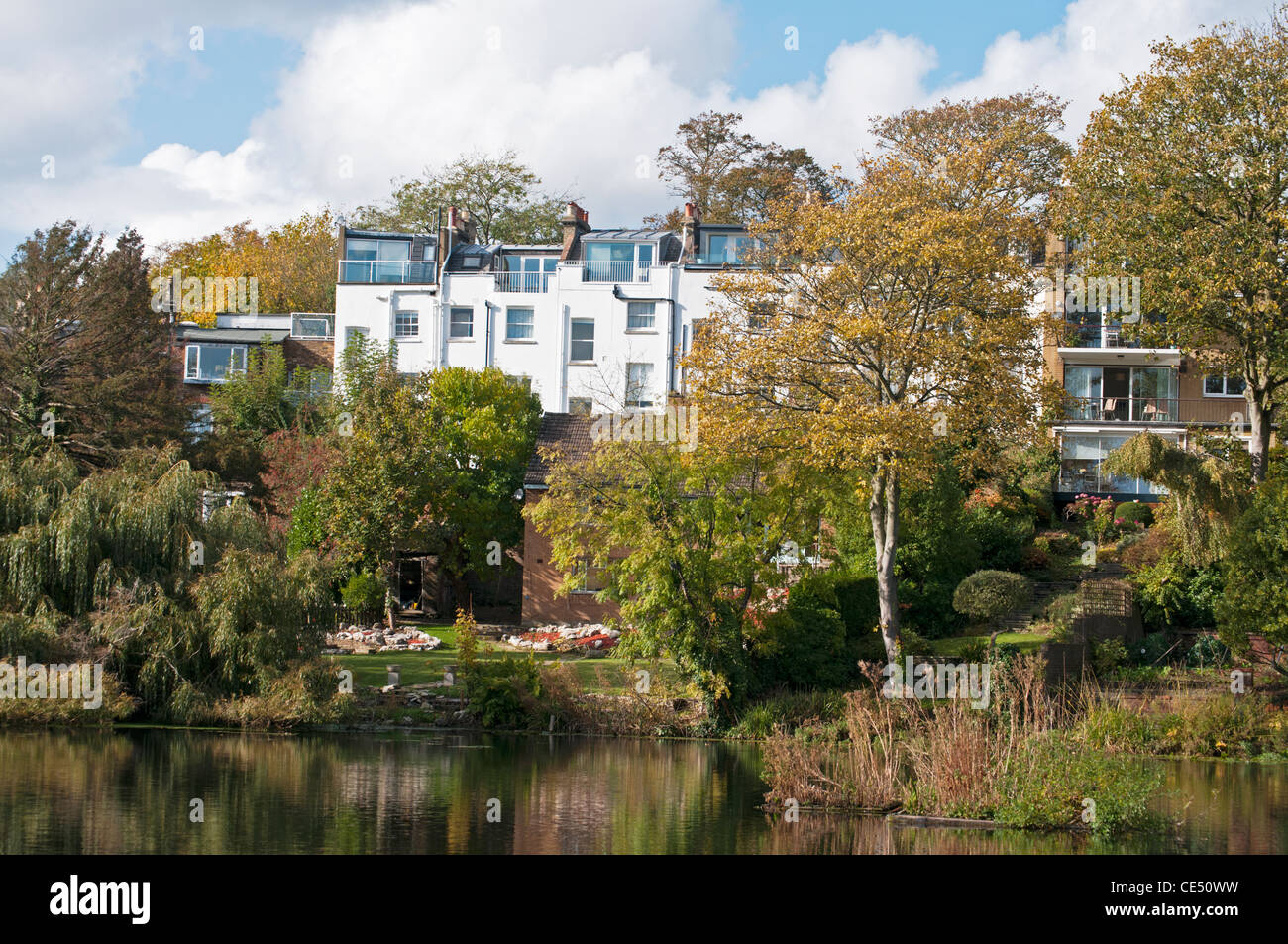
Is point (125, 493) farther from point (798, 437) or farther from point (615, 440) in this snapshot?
point (798, 437)

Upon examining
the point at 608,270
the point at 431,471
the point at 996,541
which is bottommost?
the point at 996,541

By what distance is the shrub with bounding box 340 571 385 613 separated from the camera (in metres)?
38.8

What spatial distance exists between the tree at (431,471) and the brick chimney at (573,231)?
36.7ft

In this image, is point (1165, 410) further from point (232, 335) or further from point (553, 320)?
point (232, 335)

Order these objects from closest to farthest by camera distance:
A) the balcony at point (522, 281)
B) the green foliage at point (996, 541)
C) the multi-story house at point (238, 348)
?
1. the green foliage at point (996, 541)
2. the balcony at point (522, 281)
3. the multi-story house at point (238, 348)

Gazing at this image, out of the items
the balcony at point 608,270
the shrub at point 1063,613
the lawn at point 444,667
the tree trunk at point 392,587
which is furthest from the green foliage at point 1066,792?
the balcony at point 608,270

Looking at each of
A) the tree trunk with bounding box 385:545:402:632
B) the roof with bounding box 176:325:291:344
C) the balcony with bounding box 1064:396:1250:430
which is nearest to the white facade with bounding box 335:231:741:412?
the roof with bounding box 176:325:291:344

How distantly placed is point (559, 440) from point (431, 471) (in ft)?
15.1

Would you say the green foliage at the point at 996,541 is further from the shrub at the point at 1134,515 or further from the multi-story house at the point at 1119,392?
the multi-story house at the point at 1119,392

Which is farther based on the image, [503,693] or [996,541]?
[996,541]

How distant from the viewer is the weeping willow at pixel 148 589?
28.2 m

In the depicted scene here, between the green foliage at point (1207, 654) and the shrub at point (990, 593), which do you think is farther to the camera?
the shrub at point (990, 593)

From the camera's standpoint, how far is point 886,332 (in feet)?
103

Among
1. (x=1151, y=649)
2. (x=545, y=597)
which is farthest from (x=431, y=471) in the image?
(x=1151, y=649)
